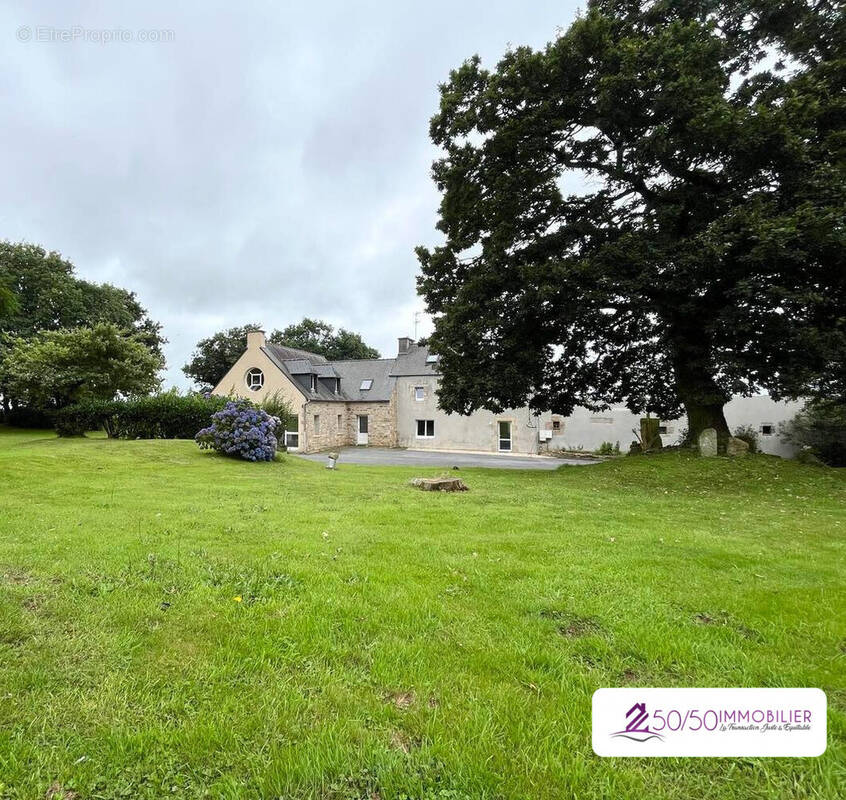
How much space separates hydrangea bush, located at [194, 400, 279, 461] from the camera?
14.5 metres

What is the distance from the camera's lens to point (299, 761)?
172 cm

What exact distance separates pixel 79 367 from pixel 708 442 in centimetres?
2688

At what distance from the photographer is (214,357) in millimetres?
43562

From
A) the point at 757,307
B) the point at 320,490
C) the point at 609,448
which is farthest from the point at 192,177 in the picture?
the point at 609,448

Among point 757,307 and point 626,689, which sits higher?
point 757,307

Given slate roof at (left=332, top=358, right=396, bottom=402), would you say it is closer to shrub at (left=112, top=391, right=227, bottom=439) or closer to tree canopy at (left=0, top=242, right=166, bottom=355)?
shrub at (left=112, top=391, right=227, bottom=439)

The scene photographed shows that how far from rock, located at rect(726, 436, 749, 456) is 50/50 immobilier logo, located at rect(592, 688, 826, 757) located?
40.3ft

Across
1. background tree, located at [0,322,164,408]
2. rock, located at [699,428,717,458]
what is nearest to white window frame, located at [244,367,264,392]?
background tree, located at [0,322,164,408]

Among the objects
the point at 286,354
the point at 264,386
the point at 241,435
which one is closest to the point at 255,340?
the point at 286,354

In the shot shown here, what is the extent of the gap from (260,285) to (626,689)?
34.5 m

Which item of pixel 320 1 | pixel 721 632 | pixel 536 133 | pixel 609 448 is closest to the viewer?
pixel 721 632

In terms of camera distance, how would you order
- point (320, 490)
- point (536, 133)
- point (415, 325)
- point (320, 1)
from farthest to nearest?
point (415, 325) → point (536, 133) → point (320, 1) → point (320, 490)

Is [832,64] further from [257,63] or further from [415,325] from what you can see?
[415,325]

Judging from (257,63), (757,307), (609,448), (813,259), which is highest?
(257,63)
